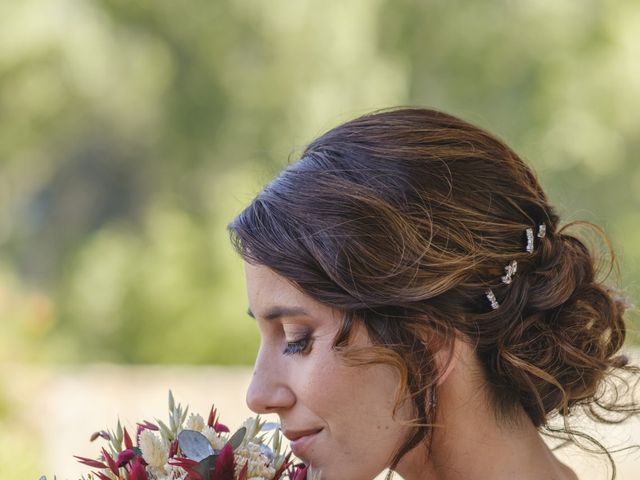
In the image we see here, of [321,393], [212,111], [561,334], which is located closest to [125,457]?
[321,393]

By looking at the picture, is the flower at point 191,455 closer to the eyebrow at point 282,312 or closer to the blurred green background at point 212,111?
the eyebrow at point 282,312

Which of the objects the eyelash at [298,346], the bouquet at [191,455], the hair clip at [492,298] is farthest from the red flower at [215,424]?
the hair clip at [492,298]

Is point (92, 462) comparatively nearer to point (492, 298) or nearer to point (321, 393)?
point (321, 393)

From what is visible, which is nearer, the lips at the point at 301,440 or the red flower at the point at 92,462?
the red flower at the point at 92,462

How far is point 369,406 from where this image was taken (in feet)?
7.39

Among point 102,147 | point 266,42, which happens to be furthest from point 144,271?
point 102,147

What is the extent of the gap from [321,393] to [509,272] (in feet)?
1.66

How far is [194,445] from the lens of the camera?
1948 mm

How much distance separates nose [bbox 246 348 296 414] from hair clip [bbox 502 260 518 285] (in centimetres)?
54

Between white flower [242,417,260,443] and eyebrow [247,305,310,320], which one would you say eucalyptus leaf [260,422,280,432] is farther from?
eyebrow [247,305,310,320]

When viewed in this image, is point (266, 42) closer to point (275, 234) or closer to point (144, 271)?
point (144, 271)

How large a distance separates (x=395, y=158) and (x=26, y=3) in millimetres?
13605

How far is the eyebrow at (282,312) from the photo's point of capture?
2.25 m

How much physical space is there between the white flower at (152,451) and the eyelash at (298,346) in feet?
1.41
